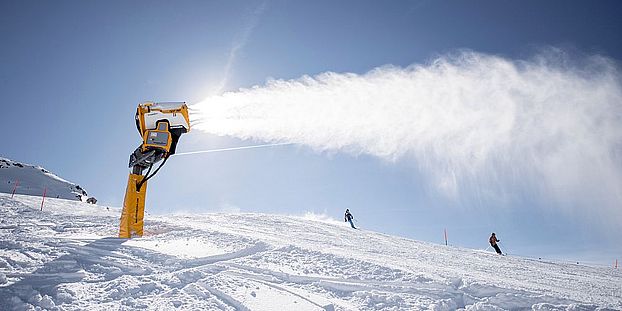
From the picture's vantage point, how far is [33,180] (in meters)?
71.6

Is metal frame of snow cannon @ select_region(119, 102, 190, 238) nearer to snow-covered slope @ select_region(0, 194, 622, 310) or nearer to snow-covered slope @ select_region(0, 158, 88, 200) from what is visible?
snow-covered slope @ select_region(0, 194, 622, 310)

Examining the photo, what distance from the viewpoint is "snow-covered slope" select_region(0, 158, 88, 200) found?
215ft

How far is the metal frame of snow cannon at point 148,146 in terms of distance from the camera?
988 cm

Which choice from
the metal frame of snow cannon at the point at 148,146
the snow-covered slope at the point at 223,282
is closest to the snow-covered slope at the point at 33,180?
the metal frame of snow cannon at the point at 148,146

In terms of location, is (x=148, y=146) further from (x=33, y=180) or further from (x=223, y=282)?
(x=33, y=180)

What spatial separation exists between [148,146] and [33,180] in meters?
79.1

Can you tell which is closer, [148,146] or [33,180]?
[148,146]

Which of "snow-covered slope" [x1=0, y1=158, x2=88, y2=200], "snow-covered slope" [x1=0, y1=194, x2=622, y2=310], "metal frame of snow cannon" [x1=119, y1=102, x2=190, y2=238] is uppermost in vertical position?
"snow-covered slope" [x1=0, y1=158, x2=88, y2=200]

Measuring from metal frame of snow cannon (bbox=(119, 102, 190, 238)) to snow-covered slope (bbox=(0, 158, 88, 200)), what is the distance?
62.8 metres

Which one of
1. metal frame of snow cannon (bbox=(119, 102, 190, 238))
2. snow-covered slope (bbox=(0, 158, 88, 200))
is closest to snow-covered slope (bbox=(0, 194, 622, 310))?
metal frame of snow cannon (bbox=(119, 102, 190, 238))

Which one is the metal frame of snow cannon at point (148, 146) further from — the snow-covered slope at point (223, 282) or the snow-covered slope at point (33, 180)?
the snow-covered slope at point (33, 180)

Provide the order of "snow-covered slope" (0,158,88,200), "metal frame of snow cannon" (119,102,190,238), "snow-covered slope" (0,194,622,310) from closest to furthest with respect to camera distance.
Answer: "snow-covered slope" (0,194,622,310) < "metal frame of snow cannon" (119,102,190,238) < "snow-covered slope" (0,158,88,200)

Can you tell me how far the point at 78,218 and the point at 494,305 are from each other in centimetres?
1181

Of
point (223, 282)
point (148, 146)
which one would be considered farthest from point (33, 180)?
point (223, 282)
